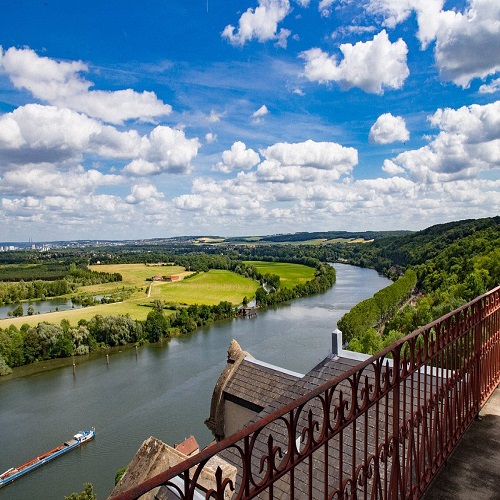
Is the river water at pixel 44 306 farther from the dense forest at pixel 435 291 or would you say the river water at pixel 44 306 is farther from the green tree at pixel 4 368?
the dense forest at pixel 435 291

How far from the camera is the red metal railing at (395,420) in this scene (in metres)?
1.47

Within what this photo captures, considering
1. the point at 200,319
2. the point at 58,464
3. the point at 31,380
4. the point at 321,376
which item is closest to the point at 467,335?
the point at 321,376

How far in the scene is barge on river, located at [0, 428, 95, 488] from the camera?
1720cm

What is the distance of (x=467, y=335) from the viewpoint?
3420 millimetres

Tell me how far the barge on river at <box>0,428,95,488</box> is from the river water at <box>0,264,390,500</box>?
246mm

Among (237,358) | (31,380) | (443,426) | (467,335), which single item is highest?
(467,335)

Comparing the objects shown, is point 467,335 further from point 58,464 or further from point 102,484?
point 58,464

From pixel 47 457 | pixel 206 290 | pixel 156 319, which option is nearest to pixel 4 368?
pixel 156 319

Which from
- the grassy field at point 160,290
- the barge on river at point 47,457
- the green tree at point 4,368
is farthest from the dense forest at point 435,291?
the green tree at point 4,368

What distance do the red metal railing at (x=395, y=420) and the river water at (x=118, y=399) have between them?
639 inches

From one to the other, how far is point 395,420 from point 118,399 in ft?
86.3

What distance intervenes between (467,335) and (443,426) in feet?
2.51

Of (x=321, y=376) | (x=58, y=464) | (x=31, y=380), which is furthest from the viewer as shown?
(x=31, y=380)

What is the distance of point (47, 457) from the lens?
60.7 ft
